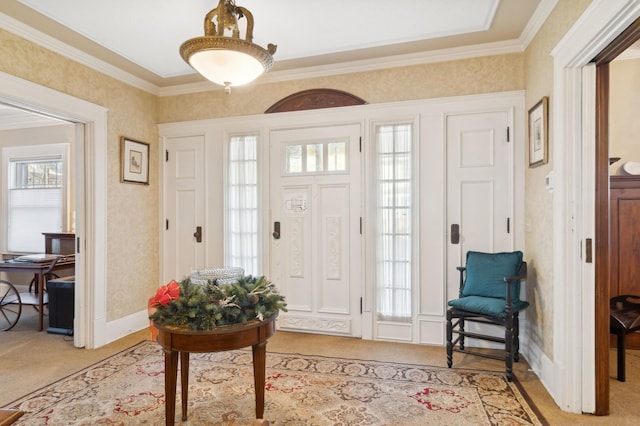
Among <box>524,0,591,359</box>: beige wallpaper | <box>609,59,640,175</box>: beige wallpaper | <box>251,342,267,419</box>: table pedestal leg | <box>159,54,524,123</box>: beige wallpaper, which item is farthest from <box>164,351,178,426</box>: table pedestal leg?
<box>609,59,640,175</box>: beige wallpaper

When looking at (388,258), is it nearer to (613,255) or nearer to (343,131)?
(343,131)

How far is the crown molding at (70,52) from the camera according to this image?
9.12 feet

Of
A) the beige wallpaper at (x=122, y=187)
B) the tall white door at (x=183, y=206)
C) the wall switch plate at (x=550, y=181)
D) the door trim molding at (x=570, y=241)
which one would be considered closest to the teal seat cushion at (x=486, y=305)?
the door trim molding at (x=570, y=241)

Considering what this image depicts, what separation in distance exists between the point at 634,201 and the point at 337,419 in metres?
3.12

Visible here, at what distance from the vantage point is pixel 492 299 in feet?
9.35

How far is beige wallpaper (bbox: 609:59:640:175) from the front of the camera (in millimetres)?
3352

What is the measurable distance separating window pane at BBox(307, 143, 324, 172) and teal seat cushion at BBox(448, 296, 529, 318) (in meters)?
1.81

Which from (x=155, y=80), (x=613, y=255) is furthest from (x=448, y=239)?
(x=155, y=80)

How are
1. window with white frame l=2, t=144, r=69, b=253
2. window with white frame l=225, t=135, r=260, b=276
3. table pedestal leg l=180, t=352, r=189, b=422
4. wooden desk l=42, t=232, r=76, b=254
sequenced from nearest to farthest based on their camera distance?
table pedestal leg l=180, t=352, r=189, b=422 → window with white frame l=225, t=135, r=260, b=276 → wooden desk l=42, t=232, r=76, b=254 → window with white frame l=2, t=144, r=69, b=253

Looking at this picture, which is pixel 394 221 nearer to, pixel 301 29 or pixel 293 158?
pixel 293 158

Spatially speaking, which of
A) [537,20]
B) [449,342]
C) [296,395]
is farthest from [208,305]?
[537,20]

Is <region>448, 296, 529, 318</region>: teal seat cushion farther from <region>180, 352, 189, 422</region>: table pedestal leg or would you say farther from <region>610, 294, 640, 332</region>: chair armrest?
<region>180, 352, 189, 422</region>: table pedestal leg

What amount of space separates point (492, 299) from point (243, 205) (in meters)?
2.56

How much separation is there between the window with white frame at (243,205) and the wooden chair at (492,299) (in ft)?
6.77
